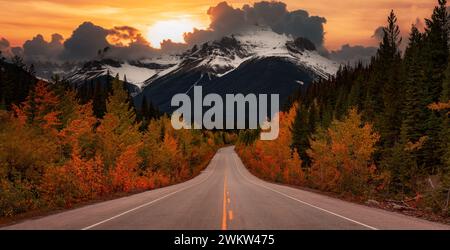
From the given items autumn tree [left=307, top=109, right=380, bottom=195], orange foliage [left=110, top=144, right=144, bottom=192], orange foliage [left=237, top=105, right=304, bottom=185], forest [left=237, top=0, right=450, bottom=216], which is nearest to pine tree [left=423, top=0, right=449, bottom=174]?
forest [left=237, top=0, right=450, bottom=216]

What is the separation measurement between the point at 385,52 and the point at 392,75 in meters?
22.9

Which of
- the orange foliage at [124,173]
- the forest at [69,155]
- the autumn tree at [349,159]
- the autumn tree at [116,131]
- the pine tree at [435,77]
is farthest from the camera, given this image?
the pine tree at [435,77]

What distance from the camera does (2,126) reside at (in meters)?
24.2

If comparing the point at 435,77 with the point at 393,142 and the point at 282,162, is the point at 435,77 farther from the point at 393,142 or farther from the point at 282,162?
the point at 282,162

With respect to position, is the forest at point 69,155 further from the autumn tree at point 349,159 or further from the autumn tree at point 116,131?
the autumn tree at point 349,159

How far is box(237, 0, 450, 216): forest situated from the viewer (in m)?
35.0

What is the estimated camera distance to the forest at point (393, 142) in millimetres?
34956

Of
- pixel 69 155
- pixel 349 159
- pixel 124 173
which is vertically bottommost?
pixel 124 173

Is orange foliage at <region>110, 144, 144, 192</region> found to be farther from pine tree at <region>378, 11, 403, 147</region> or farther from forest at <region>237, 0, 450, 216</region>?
pine tree at <region>378, 11, 403, 147</region>

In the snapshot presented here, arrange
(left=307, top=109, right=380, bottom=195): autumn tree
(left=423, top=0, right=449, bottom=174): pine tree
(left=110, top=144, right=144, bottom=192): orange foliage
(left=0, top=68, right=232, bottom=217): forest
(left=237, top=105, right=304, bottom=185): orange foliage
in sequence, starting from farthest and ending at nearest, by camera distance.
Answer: (left=237, top=105, right=304, bottom=185): orange foliage < (left=423, top=0, right=449, bottom=174): pine tree < (left=307, top=109, right=380, bottom=195): autumn tree < (left=110, top=144, right=144, bottom=192): orange foliage < (left=0, top=68, right=232, bottom=217): forest

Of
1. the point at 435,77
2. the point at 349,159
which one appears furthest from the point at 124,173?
the point at 435,77

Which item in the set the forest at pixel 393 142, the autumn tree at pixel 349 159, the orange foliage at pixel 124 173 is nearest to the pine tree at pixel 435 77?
the forest at pixel 393 142

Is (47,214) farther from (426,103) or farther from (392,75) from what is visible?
(392,75)

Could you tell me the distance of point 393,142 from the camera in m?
57.2
